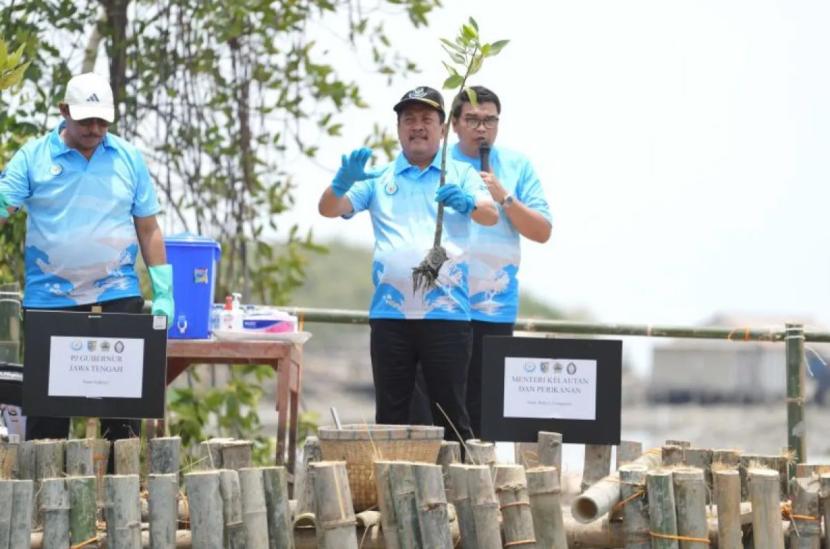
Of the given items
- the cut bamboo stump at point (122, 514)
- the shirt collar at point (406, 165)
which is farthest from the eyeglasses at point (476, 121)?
the cut bamboo stump at point (122, 514)

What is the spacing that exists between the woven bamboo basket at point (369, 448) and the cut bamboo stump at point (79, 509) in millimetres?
763

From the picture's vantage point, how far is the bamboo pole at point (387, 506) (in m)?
4.84

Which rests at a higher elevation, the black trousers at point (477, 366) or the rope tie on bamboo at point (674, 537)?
the black trousers at point (477, 366)

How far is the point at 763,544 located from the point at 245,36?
179 inches

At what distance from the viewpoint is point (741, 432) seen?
63094mm

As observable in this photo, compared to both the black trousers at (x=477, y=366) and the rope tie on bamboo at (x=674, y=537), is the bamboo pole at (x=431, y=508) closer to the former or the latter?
the rope tie on bamboo at (x=674, y=537)

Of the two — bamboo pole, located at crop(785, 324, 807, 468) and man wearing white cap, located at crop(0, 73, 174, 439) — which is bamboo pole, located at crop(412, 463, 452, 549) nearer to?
man wearing white cap, located at crop(0, 73, 174, 439)

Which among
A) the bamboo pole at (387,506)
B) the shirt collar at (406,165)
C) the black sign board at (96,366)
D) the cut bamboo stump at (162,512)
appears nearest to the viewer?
the cut bamboo stump at (162,512)

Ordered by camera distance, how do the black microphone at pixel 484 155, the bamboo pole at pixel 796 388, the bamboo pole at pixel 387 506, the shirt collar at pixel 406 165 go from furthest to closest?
the bamboo pole at pixel 796 388
the black microphone at pixel 484 155
the shirt collar at pixel 406 165
the bamboo pole at pixel 387 506

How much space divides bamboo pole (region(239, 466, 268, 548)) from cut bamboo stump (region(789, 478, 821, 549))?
5.09 feet

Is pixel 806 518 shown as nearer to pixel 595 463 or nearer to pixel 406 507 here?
pixel 595 463

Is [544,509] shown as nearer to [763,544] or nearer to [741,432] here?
[763,544]

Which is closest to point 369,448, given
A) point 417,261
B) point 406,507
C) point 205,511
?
point 406,507

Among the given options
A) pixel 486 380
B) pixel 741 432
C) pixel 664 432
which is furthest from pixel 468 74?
pixel 664 432
